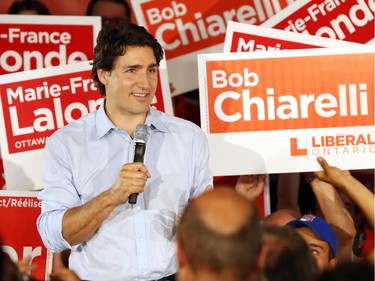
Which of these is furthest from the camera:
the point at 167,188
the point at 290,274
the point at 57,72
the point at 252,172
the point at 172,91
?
the point at 172,91

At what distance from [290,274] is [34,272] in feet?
6.88

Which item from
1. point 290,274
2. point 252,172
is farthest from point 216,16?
point 290,274

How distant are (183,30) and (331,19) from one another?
0.78 m

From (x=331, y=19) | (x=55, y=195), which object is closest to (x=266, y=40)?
(x=331, y=19)

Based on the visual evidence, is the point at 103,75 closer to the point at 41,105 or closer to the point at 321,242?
the point at 41,105

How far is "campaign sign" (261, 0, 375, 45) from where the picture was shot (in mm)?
4387

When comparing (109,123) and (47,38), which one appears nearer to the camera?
(109,123)

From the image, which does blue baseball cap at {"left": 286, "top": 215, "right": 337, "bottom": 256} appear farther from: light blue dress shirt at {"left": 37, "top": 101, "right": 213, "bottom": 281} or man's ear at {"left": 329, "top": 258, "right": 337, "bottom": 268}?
light blue dress shirt at {"left": 37, "top": 101, "right": 213, "bottom": 281}

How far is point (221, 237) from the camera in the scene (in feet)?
6.95

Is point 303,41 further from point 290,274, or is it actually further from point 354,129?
point 290,274

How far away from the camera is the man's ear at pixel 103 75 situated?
3596 millimetres

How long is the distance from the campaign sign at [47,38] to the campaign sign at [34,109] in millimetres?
346

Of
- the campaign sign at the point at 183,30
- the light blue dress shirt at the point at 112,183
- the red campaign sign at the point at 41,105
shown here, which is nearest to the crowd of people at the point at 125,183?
the light blue dress shirt at the point at 112,183

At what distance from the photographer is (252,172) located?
391 cm
